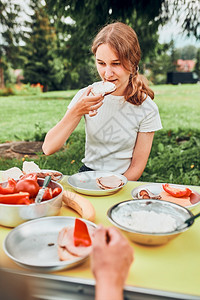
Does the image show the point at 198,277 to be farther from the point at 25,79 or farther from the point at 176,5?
the point at 25,79

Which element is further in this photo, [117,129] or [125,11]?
[125,11]

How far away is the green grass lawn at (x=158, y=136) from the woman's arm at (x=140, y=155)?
68.7 inches

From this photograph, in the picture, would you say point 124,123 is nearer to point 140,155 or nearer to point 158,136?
point 140,155

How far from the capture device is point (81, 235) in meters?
0.95

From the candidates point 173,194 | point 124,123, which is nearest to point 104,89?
point 124,123

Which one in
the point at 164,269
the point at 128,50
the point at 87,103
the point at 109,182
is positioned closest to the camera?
the point at 164,269

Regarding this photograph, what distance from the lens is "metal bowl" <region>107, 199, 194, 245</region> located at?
0.93 m

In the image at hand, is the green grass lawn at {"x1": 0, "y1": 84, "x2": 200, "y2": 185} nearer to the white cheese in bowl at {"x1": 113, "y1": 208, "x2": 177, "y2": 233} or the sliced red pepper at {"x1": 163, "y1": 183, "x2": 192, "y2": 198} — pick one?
the sliced red pepper at {"x1": 163, "y1": 183, "x2": 192, "y2": 198}

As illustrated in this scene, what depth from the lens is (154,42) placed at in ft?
18.3

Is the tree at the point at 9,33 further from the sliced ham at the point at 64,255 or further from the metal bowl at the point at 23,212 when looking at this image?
the sliced ham at the point at 64,255

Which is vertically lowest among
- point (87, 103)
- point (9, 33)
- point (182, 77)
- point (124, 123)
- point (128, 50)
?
point (124, 123)

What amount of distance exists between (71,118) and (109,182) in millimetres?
506

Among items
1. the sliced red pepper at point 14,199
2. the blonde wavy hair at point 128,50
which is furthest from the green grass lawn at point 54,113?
the sliced red pepper at point 14,199

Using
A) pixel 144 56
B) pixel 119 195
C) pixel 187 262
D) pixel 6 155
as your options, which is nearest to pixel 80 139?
pixel 6 155
